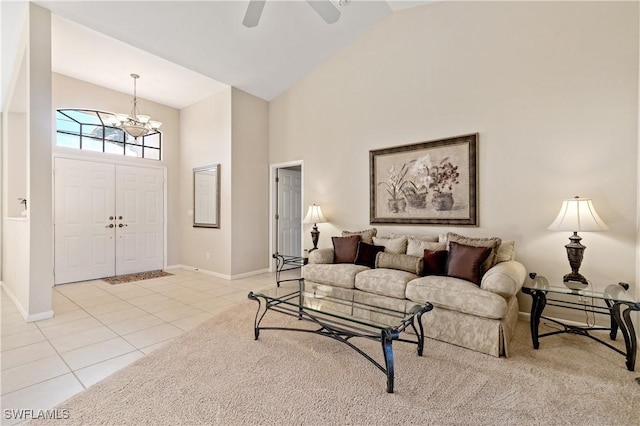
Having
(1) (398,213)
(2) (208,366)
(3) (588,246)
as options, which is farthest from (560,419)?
(1) (398,213)

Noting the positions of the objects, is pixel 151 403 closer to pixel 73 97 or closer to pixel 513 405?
pixel 513 405

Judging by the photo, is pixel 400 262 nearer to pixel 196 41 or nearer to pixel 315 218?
pixel 315 218

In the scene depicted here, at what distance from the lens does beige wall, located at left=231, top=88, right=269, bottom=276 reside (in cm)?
522

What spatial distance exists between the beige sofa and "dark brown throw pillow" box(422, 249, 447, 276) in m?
0.02

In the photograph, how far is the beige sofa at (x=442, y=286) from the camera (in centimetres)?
246

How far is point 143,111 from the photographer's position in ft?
18.4

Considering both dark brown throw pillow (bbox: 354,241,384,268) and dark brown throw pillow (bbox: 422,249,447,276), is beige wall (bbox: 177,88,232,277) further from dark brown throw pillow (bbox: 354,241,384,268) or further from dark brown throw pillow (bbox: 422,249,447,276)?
dark brown throw pillow (bbox: 422,249,447,276)

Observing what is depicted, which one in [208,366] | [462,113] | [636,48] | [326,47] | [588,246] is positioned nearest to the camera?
[208,366]

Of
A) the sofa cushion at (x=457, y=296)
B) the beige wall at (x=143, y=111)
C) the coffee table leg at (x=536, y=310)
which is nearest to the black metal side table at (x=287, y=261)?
the sofa cushion at (x=457, y=296)

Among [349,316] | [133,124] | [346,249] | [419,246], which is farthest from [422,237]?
[133,124]

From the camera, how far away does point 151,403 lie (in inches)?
70.8

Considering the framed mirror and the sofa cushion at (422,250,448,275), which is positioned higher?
the framed mirror

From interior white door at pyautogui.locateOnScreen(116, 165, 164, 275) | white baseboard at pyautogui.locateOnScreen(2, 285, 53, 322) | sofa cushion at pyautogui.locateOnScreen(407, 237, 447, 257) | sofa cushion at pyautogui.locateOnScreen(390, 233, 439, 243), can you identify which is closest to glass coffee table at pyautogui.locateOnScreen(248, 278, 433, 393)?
sofa cushion at pyautogui.locateOnScreen(407, 237, 447, 257)

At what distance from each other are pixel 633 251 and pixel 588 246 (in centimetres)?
31
